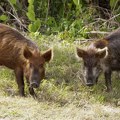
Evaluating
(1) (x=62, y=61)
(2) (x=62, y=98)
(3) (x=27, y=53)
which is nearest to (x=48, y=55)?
(3) (x=27, y=53)

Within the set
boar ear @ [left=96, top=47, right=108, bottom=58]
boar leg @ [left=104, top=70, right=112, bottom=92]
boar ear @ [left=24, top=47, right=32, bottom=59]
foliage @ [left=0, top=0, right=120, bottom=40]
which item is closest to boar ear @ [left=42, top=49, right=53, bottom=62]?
boar ear @ [left=24, top=47, right=32, bottom=59]

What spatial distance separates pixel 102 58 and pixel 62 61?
4.56ft

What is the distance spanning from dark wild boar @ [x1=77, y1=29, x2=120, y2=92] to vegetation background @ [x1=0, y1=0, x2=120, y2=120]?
0.28 m

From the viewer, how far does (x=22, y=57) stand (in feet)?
27.8

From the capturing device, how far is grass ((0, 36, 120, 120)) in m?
7.52

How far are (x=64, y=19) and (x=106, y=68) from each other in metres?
3.62

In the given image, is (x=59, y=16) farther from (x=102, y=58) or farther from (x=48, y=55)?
(x=48, y=55)

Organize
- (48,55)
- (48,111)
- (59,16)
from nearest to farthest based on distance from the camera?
(48,111) → (48,55) → (59,16)

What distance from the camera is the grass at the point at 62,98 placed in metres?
7.52

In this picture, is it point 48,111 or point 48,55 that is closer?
point 48,111

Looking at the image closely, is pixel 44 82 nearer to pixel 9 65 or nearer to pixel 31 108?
pixel 9 65

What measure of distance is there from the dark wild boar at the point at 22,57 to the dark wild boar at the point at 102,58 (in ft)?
2.75

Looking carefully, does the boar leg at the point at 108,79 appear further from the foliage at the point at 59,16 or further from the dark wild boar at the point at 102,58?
the foliage at the point at 59,16

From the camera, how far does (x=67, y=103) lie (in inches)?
320
